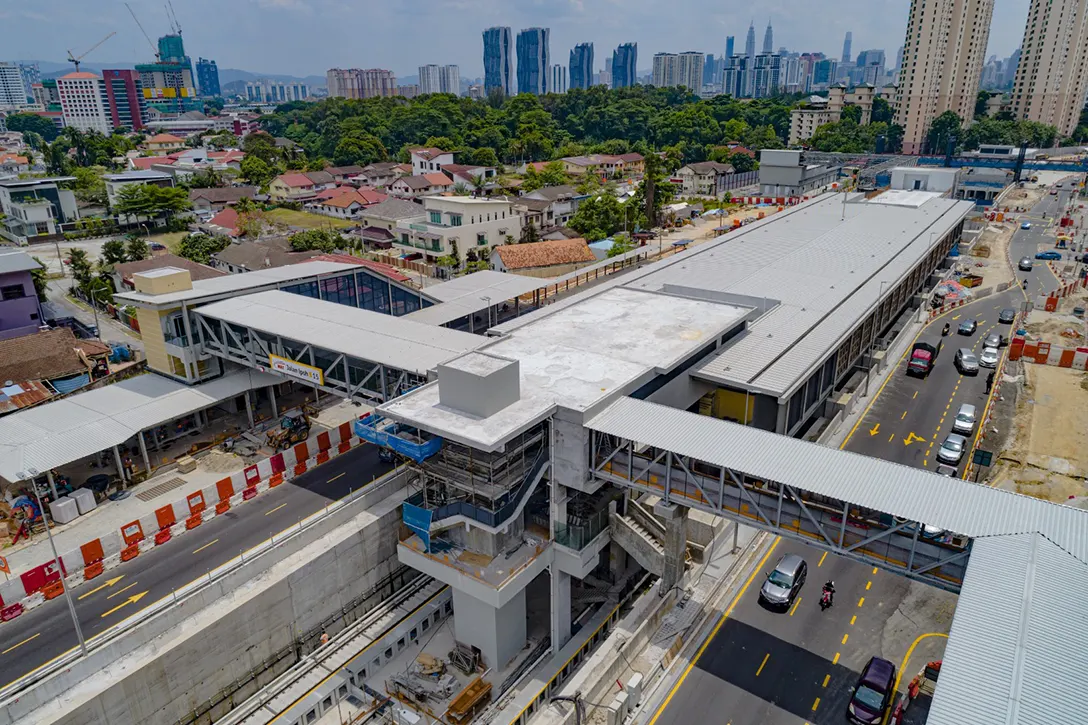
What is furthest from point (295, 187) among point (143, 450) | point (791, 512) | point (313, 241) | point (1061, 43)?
point (1061, 43)

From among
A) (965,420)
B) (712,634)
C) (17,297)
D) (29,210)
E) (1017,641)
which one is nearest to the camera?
(1017,641)

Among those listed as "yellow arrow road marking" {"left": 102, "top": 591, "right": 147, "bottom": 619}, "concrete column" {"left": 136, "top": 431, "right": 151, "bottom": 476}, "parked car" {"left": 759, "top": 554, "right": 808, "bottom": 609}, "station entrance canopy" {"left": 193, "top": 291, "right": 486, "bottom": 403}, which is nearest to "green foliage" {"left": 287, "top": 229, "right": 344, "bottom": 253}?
"station entrance canopy" {"left": 193, "top": 291, "right": 486, "bottom": 403}

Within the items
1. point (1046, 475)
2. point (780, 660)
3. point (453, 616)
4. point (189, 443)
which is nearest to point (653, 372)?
point (780, 660)

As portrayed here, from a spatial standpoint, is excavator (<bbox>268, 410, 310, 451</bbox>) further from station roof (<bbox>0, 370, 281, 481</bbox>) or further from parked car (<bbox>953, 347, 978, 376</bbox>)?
parked car (<bbox>953, 347, 978, 376</bbox>)

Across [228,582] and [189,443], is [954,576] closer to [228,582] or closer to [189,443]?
[228,582]

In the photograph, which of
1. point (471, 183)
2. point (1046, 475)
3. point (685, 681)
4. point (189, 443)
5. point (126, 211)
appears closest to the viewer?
point (685, 681)

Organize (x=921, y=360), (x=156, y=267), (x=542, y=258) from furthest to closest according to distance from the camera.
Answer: (x=542, y=258)
(x=156, y=267)
(x=921, y=360)

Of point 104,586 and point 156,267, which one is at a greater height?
point 156,267

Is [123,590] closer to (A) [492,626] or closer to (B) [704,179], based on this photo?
(A) [492,626]
